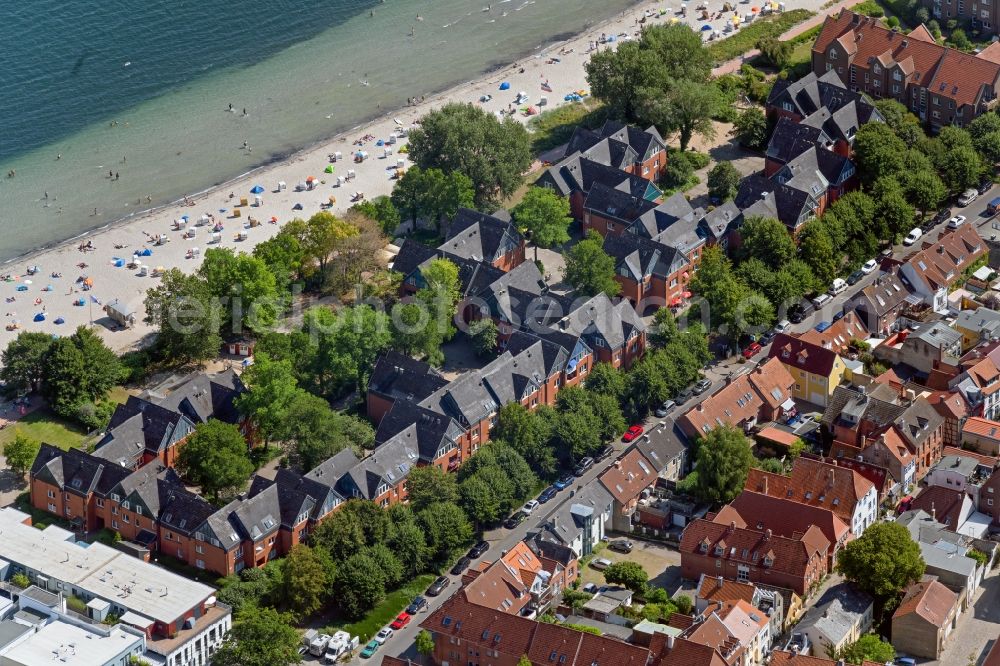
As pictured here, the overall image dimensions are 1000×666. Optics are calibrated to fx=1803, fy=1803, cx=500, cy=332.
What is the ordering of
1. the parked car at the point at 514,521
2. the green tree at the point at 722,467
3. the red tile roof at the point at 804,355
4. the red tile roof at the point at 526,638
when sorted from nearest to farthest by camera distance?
the red tile roof at the point at 526,638 < the green tree at the point at 722,467 < the parked car at the point at 514,521 < the red tile roof at the point at 804,355

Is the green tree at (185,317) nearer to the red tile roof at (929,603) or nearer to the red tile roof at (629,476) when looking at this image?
the red tile roof at (629,476)

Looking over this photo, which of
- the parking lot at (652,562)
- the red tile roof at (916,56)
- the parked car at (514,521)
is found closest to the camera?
the parking lot at (652,562)

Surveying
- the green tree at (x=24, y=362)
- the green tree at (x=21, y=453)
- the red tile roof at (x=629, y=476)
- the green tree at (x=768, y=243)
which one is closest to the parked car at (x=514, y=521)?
the red tile roof at (x=629, y=476)

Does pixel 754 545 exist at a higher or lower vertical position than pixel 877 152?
lower

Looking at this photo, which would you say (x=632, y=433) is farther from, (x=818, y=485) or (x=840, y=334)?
(x=840, y=334)

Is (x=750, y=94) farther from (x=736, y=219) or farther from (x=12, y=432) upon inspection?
(x=12, y=432)

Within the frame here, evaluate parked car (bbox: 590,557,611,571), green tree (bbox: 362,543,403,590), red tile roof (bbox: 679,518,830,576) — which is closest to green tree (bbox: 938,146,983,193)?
red tile roof (bbox: 679,518,830,576)

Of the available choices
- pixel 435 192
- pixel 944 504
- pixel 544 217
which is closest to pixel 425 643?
pixel 944 504
